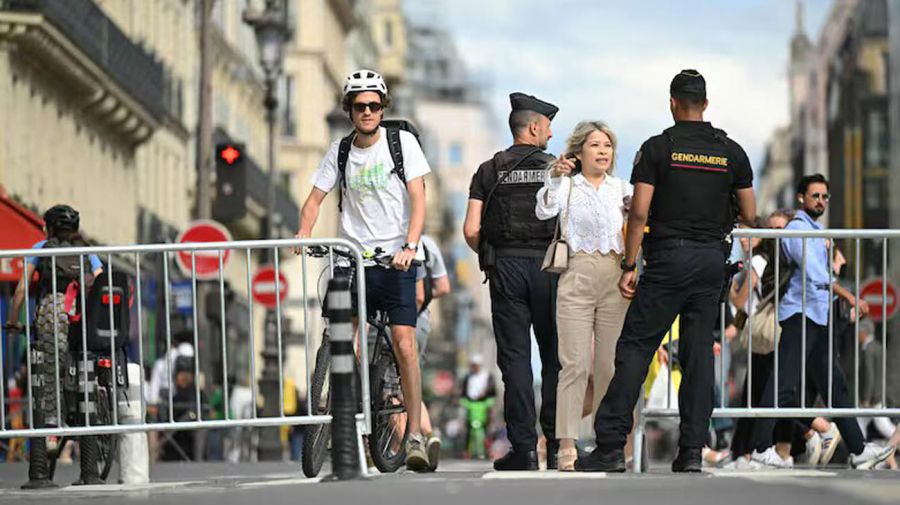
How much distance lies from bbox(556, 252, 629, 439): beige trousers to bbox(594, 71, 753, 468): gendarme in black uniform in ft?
1.51

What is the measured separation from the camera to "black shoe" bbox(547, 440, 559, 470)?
15.6 meters

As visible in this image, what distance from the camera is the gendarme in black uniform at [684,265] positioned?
14.3 meters

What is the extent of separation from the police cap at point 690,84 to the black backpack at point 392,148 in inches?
61.7

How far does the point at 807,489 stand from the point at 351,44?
3622 inches

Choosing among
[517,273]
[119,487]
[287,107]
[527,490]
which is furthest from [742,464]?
[287,107]

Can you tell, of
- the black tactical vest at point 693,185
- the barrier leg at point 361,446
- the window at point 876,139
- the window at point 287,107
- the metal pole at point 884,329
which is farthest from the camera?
the window at point 287,107

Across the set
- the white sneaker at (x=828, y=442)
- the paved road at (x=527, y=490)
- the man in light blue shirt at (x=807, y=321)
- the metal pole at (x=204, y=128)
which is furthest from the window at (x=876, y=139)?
the paved road at (x=527, y=490)

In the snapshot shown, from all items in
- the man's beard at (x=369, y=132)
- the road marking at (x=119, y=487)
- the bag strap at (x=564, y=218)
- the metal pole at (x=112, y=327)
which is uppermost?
the man's beard at (x=369, y=132)

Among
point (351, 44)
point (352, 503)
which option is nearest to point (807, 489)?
point (352, 503)

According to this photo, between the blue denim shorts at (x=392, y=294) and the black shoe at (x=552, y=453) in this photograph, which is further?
the black shoe at (x=552, y=453)

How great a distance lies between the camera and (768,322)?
16922mm

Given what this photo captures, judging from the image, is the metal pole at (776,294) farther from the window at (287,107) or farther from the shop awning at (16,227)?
the window at (287,107)

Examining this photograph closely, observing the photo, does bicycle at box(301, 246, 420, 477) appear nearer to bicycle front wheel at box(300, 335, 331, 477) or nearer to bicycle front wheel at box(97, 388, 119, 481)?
bicycle front wheel at box(300, 335, 331, 477)

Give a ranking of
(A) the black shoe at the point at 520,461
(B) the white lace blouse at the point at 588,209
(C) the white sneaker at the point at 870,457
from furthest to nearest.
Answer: (C) the white sneaker at the point at 870,457 → (A) the black shoe at the point at 520,461 → (B) the white lace blouse at the point at 588,209
